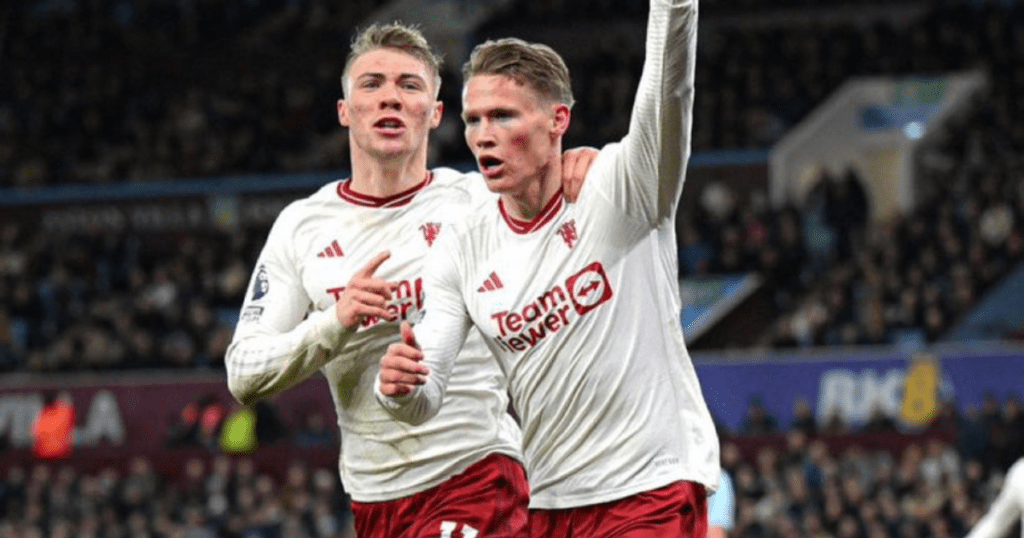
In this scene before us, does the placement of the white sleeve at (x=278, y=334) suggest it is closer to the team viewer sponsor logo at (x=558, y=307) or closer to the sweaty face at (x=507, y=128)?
the team viewer sponsor logo at (x=558, y=307)

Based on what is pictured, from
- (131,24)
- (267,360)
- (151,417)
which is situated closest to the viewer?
(267,360)

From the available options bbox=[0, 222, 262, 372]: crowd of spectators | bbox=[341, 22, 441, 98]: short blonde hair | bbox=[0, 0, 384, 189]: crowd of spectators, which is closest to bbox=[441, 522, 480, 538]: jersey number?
bbox=[341, 22, 441, 98]: short blonde hair

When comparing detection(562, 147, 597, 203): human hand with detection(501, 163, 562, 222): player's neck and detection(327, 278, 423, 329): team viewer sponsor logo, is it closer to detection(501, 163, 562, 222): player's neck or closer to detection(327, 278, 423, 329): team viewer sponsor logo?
detection(501, 163, 562, 222): player's neck

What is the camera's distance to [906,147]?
28.2 meters

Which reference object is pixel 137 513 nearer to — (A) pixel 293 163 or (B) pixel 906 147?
(A) pixel 293 163

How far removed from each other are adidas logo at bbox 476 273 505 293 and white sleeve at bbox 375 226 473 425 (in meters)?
0.12

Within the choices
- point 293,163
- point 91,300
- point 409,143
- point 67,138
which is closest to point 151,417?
point 91,300

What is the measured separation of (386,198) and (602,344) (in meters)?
1.40

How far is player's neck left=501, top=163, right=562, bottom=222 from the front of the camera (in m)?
5.81

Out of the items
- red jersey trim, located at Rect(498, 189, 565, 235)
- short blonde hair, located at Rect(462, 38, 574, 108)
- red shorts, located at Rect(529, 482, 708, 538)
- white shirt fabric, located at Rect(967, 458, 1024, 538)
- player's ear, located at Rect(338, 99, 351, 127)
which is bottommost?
white shirt fabric, located at Rect(967, 458, 1024, 538)

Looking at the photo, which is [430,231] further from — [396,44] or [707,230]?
[707,230]

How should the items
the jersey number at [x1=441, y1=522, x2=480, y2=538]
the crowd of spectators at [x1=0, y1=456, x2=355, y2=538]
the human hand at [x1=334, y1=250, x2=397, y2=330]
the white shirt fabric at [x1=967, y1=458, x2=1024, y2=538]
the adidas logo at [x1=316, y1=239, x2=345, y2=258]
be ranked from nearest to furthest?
the human hand at [x1=334, y1=250, x2=397, y2=330], the jersey number at [x1=441, y1=522, x2=480, y2=538], the adidas logo at [x1=316, y1=239, x2=345, y2=258], the white shirt fabric at [x1=967, y1=458, x2=1024, y2=538], the crowd of spectators at [x1=0, y1=456, x2=355, y2=538]

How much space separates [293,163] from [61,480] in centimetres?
785

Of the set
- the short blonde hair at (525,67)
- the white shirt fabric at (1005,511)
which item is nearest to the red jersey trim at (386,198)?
the short blonde hair at (525,67)
